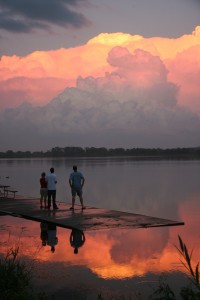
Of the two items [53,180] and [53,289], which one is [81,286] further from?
[53,180]

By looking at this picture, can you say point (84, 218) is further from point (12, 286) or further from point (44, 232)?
point (12, 286)

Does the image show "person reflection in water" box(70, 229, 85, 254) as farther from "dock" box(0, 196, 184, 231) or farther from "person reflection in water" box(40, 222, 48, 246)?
"person reflection in water" box(40, 222, 48, 246)

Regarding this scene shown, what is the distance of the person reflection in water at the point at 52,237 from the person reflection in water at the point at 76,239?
0.56m

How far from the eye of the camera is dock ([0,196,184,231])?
15.3m

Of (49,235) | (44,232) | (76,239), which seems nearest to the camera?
(76,239)

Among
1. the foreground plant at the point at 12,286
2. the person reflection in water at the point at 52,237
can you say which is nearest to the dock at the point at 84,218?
the person reflection in water at the point at 52,237

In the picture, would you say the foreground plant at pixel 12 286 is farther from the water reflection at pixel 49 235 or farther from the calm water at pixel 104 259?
the water reflection at pixel 49 235

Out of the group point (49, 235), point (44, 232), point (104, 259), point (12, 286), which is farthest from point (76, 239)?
point (12, 286)

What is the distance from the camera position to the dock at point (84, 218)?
15328mm

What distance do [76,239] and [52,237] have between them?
3.25 feet

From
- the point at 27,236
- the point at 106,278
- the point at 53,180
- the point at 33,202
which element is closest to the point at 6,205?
the point at 33,202

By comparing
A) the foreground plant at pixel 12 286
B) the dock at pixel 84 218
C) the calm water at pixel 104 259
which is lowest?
the calm water at pixel 104 259

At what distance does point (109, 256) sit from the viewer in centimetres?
1263

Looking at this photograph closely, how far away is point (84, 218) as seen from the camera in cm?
1683
